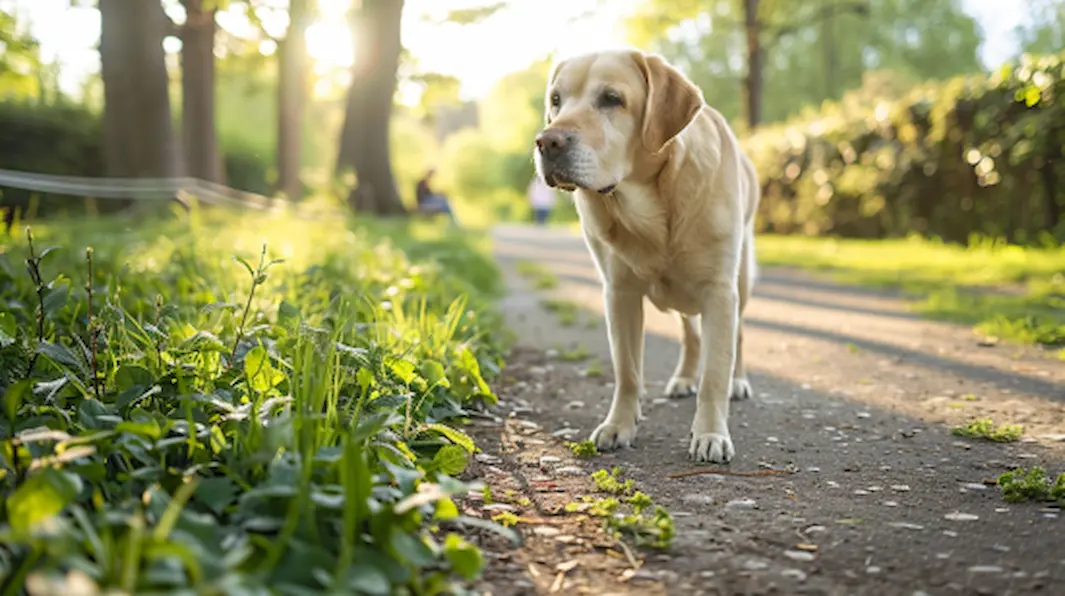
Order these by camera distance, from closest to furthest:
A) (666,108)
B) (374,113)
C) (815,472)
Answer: (815,472) < (666,108) < (374,113)

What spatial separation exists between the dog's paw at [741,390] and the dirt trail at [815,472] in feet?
0.20

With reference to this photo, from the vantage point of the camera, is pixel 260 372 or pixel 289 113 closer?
pixel 260 372

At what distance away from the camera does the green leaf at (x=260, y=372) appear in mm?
2818

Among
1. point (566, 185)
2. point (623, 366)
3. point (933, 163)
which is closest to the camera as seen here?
point (566, 185)

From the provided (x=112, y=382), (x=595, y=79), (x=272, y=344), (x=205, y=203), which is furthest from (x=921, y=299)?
(x=205, y=203)

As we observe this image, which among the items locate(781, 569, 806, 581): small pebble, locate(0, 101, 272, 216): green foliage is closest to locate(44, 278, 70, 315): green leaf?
locate(781, 569, 806, 581): small pebble

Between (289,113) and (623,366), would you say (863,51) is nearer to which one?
(289,113)

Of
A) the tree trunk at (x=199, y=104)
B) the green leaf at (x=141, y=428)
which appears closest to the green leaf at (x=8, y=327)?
the green leaf at (x=141, y=428)

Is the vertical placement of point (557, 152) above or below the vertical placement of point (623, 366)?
above

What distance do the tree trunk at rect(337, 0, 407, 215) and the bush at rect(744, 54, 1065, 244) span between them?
7243 mm

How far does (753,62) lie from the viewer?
22531mm

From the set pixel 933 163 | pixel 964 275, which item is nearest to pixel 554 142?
pixel 964 275

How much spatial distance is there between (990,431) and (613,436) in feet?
4.95

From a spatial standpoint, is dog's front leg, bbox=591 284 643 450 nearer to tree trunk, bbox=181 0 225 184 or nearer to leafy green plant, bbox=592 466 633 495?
leafy green plant, bbox=592 466 633 495
